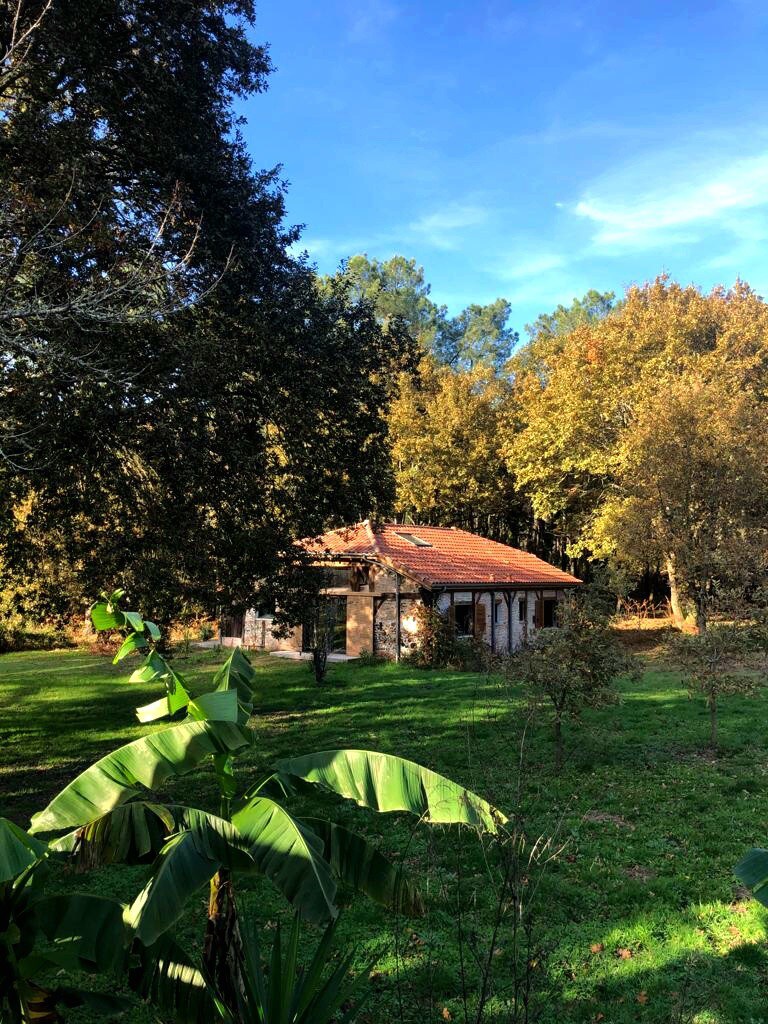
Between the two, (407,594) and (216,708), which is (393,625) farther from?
(216,708)

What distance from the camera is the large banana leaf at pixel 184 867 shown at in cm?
331

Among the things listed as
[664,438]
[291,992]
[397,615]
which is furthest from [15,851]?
[664,438]

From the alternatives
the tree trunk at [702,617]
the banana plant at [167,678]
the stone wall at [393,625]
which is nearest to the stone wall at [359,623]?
the stone wall at [393,625]

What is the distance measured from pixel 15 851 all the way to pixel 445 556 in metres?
24.9

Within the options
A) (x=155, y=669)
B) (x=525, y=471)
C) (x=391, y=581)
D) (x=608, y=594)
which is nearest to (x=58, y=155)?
(x=155, y=669)

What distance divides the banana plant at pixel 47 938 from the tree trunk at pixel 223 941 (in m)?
0.50

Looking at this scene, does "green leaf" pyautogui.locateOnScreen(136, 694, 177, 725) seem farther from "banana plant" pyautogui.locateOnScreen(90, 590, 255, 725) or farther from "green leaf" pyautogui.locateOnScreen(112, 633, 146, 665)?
"green leaf" pyautogui.locateOnScreen(112, 633, 146, 665)

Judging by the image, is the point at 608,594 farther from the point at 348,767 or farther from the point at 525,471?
the point at 525,471

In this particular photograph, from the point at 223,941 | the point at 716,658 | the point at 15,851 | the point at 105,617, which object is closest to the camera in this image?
the point at 15,851

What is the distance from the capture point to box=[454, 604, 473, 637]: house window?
2564 cm

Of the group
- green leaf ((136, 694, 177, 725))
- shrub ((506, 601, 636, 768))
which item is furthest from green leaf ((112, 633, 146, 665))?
shrub ((506, 601, 636, 768))

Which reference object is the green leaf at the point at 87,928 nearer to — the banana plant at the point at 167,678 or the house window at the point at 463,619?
the banana plant at the point at 167,678

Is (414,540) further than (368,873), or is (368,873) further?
(414,540)

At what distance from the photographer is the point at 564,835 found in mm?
8125
